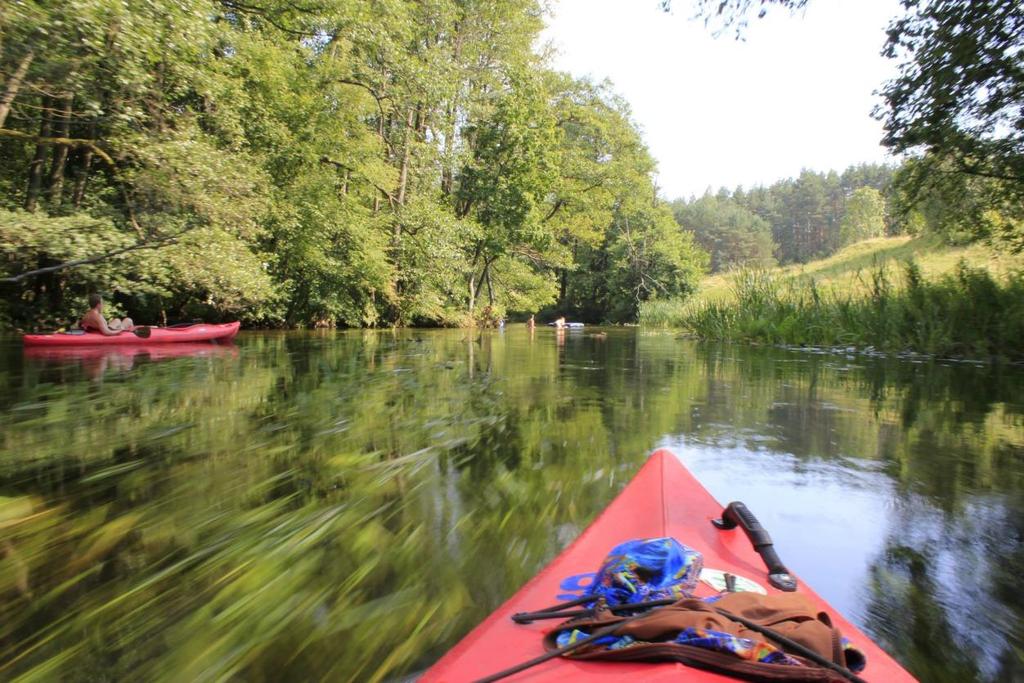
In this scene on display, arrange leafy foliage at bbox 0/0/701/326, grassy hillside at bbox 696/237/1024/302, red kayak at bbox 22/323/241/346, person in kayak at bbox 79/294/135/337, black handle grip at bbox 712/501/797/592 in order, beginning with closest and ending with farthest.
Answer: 1. black handle grip at bbox 712/501/797/592
2. leafy foliage at bbox 0/0/701/326
3. red kayak at bbox 22/323/241/346
4. person in kayak at bbox 79/294/135/337
5. grassy hillside at bbox 696/237/1024/302

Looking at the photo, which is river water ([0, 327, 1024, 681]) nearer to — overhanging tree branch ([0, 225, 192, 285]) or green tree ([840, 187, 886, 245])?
overhanging tree branch ([0, 225, 192, 285])

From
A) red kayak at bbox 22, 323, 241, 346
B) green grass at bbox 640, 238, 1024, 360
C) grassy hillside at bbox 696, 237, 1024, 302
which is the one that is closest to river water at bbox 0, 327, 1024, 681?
green grass at bbox 640, 238, 1024, 360

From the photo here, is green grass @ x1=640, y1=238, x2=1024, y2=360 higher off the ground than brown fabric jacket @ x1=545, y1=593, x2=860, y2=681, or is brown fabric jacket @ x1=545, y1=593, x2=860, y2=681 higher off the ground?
green grass @ x1=640, y1=238, x2=1024, y2=360

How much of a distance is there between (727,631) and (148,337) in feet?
41.7

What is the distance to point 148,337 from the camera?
1132 centimetres

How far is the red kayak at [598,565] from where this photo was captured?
42.6 inches

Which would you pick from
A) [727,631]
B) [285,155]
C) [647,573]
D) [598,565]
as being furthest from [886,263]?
[727,631]

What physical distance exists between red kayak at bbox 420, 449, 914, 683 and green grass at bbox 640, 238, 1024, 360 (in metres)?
9.71

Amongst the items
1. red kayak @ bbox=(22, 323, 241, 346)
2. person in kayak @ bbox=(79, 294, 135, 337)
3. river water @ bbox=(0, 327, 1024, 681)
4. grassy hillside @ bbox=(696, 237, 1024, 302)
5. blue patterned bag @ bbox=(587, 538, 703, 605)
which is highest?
grassy hillside @ bbox=(696, 237, 1024, 302)

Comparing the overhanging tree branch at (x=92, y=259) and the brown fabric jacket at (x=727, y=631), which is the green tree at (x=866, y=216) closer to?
the overhanging tree branch at (x=92, y=259)

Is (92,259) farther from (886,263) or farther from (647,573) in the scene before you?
(886,263)

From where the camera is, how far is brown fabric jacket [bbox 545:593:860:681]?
1021mm

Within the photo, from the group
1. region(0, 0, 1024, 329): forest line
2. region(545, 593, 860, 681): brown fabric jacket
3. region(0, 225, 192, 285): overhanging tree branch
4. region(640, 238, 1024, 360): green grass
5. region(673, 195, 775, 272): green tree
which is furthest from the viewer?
region(673, 195, 775, 272): green tree

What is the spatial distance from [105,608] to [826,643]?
6.95ft
